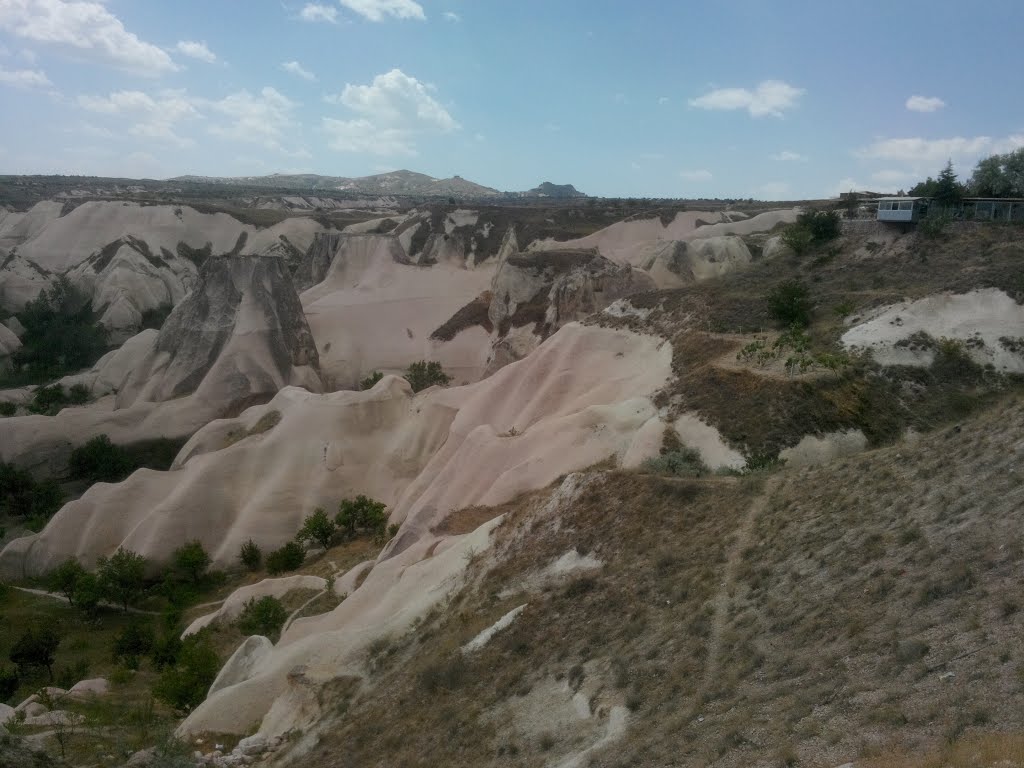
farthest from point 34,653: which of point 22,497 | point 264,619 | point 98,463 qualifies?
point 98,463

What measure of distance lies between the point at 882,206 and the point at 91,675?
35123mm

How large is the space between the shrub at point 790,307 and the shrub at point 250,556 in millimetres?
21333

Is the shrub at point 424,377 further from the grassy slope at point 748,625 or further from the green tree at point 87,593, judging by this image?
the grassy slope at point 748,625

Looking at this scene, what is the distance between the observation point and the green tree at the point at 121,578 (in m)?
25.9

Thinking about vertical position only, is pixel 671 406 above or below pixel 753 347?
below

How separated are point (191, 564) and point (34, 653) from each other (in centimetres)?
625

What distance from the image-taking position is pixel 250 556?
28234mm

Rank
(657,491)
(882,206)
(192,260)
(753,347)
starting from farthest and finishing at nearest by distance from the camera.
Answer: (192,260) → (882,206) → (753,347) → (657,491)

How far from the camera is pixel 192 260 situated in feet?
239

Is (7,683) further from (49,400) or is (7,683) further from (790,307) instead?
(790,307)

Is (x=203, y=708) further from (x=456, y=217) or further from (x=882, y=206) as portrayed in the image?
(x=456, y=217)

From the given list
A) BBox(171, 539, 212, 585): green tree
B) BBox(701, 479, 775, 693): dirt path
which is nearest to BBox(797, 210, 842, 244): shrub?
BBox(701, 479, 775, 693): dirt path

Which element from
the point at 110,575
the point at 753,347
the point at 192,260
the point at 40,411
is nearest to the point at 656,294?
the point at 753,347

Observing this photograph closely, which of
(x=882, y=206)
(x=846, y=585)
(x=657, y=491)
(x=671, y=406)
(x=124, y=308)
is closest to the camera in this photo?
(x=846, y=585)
